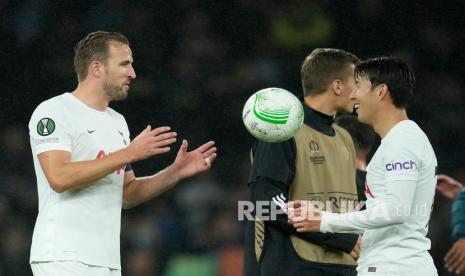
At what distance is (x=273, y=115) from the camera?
4352 millimetres

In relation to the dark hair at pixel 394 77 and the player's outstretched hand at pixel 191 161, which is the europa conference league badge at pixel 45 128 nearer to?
the player's outstretched hand at pixel 191 161

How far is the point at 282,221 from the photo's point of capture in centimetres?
430

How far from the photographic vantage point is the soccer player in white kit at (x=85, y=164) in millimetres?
4035

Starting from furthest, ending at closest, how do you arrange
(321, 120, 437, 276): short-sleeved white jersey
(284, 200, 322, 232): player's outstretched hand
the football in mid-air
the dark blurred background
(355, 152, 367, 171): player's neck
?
the dark blurred background, (355, 152, 367, 171): player's neck, the football in mid-air, (284, 200, 322, 232): player's outstretched hand, (321, 120, 437, 276): short-sleeved white jersey

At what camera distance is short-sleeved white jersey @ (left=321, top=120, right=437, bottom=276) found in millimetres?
3709

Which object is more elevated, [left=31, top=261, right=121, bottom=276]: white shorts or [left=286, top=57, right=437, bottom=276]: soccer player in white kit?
[left=286, top=57, right=437, bottom=276]: soccer player in white kit

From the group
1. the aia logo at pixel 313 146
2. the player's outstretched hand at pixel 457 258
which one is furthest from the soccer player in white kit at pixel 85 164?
the player's outstretched hand at pixel 457 258

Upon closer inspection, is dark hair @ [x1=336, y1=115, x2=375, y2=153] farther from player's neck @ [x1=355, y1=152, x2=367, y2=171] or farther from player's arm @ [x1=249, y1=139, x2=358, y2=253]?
player's arm @ [x1=249, y1=139, x2=358, y2=253]

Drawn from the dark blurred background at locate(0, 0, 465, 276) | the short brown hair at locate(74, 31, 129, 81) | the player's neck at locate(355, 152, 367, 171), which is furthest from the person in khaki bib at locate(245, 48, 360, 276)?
the dark blurred background at locate(0, 0, 465, 276)

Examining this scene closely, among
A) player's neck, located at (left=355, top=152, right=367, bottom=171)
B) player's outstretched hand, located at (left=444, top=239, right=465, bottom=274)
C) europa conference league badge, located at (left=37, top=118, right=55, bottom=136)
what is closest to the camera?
europa conference league badge, located at (left=37, top=118, right=55, bottom=136)

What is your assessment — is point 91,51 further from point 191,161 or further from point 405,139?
point 405,139

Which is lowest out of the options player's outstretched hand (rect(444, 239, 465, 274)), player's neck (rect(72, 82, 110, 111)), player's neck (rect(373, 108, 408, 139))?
player's outstretched hand (rect(444, 239, 465, 274))

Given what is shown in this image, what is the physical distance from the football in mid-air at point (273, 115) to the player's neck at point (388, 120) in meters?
0.48

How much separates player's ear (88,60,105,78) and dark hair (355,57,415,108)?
1.38 meters
